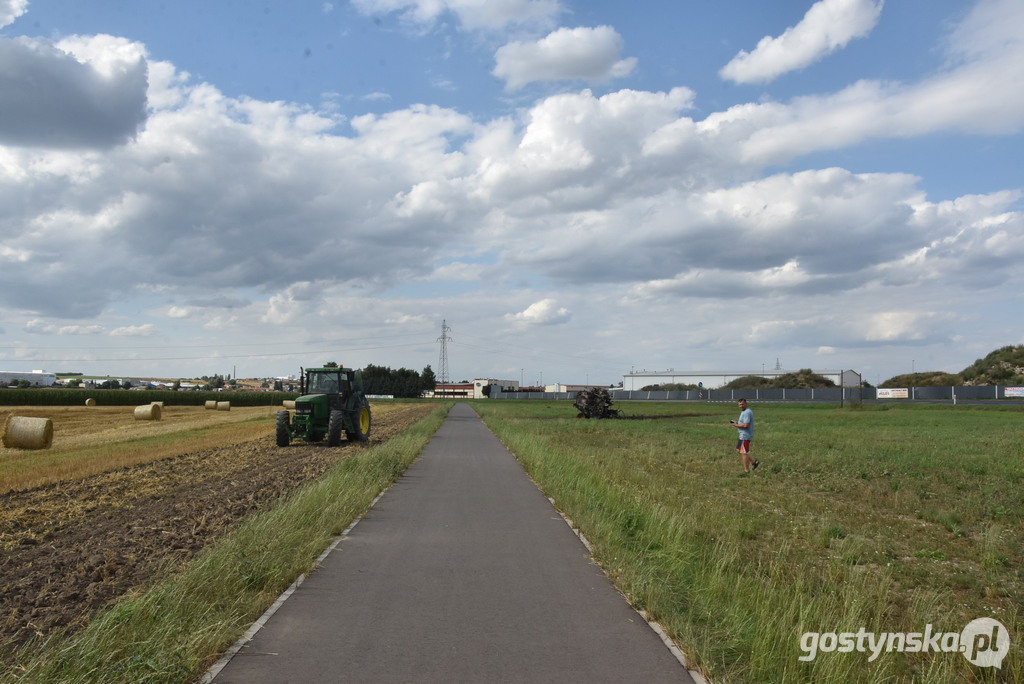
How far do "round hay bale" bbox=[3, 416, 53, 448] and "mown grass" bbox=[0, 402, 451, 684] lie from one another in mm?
18323

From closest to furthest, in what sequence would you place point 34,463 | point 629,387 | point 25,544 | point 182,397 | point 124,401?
1. point 25,544
2. point 34,463
3. point 124,401
4. point 182,397
5. point 629,387

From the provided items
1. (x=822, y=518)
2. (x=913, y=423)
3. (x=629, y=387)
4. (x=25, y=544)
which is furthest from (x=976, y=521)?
(x=629, y=387)

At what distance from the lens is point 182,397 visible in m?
79.6

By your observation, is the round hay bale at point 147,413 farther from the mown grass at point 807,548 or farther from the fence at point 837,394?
the fence at point 837,394

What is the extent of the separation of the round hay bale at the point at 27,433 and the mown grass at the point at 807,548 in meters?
16.4

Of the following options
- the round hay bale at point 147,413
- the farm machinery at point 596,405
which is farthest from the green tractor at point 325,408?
the farm machinery at point 596,405

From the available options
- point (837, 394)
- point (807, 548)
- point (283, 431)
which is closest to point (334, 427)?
point (283, 431)

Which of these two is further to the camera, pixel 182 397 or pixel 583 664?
pixel 182 397

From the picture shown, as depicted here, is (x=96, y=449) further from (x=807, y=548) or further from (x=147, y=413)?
(x=807, y=548)

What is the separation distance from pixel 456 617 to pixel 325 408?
19.5 m

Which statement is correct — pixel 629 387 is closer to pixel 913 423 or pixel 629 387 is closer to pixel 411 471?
pixel 913 423

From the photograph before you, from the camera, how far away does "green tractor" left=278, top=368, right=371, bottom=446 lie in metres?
24.3

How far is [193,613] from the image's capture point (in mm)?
5988

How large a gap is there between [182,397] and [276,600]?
79954 mm
